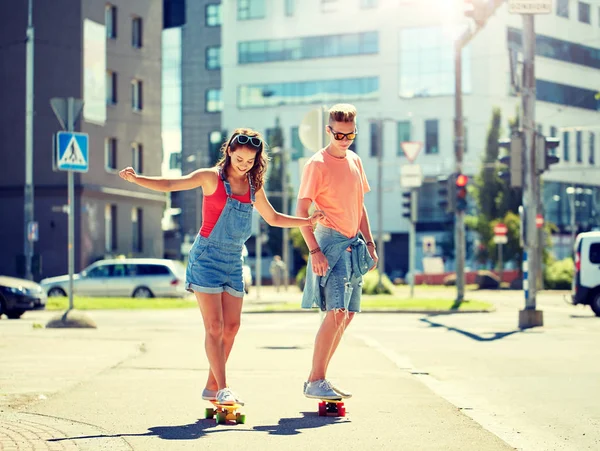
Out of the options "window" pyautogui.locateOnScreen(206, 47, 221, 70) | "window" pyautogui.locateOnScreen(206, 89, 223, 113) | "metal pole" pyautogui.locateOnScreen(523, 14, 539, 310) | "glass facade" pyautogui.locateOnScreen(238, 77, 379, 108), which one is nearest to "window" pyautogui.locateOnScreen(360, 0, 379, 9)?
"glass facade" pyautogui.locateOnScreen(238, 77, 379, 108)

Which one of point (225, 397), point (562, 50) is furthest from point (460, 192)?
point (562, 50)

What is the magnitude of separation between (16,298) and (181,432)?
16.4 metres

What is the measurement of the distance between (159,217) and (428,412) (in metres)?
44.0

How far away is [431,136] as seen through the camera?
70500 mm

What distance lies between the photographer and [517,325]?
62.1 ft

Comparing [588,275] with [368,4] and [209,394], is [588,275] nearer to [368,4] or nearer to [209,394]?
[209,394]

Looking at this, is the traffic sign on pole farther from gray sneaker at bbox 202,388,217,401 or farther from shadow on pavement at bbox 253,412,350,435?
gray sneaker at bbox 202,388,217,401

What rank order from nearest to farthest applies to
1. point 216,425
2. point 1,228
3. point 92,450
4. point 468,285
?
1. point 92,450
2. point 216,425
3. point 1,228
4. point 468,285

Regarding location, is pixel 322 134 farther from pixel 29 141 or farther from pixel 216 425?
pixel 29 141

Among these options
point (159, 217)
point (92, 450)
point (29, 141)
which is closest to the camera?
point (92, 450)

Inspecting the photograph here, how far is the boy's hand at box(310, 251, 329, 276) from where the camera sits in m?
7.11

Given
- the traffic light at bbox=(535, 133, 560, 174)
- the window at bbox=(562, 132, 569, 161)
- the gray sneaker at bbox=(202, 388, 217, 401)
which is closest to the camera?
the gray sneaker at bbox=(202, 388, 217, 401)

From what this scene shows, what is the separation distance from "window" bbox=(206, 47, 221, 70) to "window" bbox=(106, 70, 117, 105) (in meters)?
35.1

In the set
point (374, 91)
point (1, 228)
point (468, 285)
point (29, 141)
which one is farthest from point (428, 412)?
point (374, 91)
